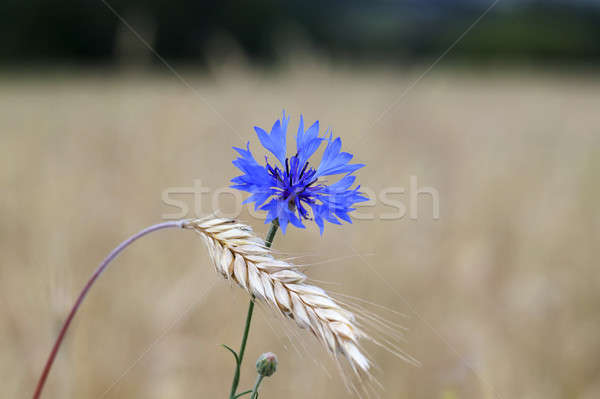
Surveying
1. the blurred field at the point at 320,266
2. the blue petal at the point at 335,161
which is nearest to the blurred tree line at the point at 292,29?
the blurred field at the point at 320,266

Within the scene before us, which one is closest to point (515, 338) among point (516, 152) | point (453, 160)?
point (453, 160)

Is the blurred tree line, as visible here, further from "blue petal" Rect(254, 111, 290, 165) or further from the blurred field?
"blue petal" Rect(254, 111, 290, 165)

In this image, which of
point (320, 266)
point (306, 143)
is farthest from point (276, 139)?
point (320, 266)

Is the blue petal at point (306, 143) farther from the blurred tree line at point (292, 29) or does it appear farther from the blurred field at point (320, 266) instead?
Answer: the blurred tree line at point (292, 29)

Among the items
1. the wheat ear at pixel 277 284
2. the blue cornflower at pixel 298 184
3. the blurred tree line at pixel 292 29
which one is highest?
the blurred tree line at pixel 292 29

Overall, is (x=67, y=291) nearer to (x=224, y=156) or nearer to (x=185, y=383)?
(x=185, y=383)

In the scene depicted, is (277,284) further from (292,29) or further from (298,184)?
(292,29)
